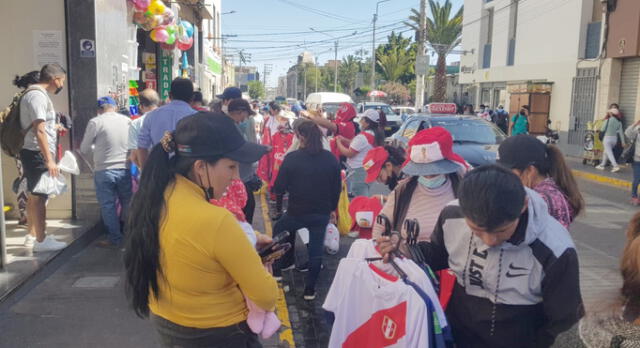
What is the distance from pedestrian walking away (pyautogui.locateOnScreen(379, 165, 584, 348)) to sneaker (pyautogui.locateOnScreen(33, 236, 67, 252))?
5043 mm

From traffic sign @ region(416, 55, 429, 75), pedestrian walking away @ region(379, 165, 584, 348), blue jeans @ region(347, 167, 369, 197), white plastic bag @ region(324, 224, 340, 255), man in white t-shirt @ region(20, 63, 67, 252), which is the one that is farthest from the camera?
traffic sign @ region(416, 55, 429, 75)

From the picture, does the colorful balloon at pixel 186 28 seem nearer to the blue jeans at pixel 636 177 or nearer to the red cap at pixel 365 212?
the blue jeans at pixel 636 177

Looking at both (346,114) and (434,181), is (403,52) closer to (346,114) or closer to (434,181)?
(346,114)

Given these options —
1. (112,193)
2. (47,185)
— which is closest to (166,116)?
(47,185)

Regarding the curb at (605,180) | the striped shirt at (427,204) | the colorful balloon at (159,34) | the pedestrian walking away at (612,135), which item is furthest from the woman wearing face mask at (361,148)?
the pedestrian walking away at (612,135)

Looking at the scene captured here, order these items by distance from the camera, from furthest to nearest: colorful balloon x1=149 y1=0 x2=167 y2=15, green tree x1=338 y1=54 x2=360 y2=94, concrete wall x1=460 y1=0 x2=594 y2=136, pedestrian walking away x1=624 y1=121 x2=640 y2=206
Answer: green tree x1=338 y1=54 x2=360 y2=94, concrete wall x1=460 y1=0 x2=594 y2=136, colorful balloon x1=149 y1=0 x2=167 y2=15, pedestrian walking away x1=624 y1=121 x2=640 y2=206

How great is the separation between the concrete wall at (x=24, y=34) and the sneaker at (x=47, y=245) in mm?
1799

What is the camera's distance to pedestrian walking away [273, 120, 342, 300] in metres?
5.21

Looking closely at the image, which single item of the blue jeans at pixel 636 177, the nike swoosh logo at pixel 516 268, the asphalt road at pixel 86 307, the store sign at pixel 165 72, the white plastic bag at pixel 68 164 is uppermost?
the store sign at pixel 165 72

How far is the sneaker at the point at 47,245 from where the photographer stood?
604 centimetres

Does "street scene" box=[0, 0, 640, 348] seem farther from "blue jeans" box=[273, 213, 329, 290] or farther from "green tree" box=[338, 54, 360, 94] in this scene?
"green tree" box=[338, 54, 360, 94]

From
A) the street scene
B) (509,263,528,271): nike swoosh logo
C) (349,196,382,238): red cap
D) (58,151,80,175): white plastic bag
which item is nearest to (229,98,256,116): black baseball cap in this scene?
the street scene

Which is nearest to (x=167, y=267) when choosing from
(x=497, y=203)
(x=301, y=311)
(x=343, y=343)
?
(x=343, y=343)

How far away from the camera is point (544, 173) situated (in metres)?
3.07
